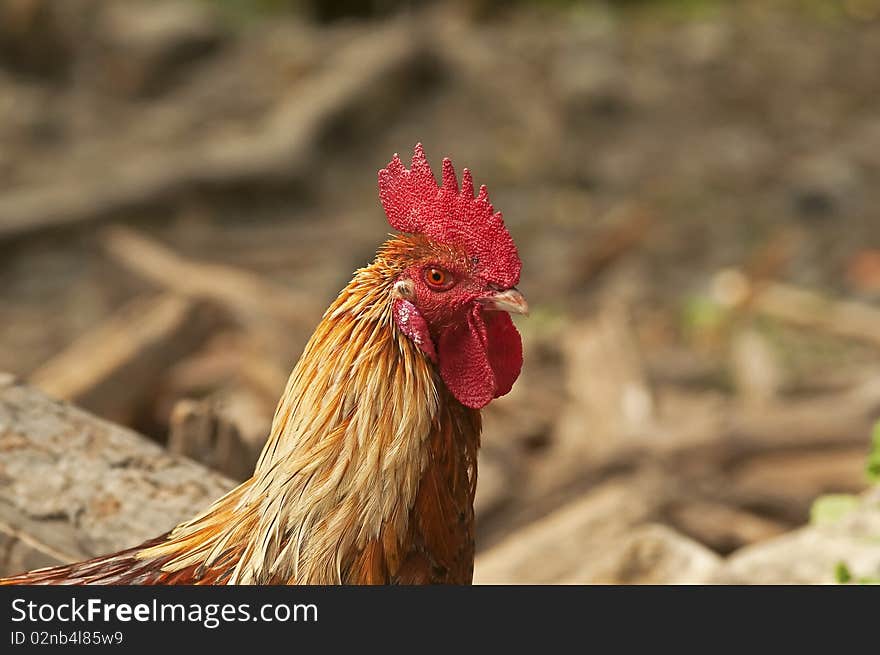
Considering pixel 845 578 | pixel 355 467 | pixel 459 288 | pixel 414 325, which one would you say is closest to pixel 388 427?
pixel 355 467


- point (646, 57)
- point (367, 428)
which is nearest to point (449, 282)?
point (367, 428)

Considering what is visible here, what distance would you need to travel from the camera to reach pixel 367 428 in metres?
2.39

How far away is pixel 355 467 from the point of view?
2.38 metres

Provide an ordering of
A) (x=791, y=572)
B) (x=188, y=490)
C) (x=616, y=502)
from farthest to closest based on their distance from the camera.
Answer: (x=616, y=502) → (x=791, y=572) → (x=188, y=490)

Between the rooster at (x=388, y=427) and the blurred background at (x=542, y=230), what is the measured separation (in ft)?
4.37

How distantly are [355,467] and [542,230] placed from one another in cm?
741

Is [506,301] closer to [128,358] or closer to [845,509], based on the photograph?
[845,509]

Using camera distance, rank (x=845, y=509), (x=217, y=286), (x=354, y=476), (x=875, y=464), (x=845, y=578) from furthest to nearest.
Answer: (x=217, y=286)
(x=845, y=509)
(x=875, y=464)
(x=845, y=578)
(x=354, y=476)

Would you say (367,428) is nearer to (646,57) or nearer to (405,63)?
(405,63)

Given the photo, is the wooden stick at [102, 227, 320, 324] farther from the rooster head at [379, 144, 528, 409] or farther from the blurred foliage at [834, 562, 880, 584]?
the rooster head at [379, 144, 528, 409]

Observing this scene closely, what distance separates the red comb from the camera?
8.03ft

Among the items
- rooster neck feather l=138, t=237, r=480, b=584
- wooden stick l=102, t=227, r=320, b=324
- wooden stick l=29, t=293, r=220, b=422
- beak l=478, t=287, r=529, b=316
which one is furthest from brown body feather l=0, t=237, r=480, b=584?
wooden stick l=102, t=227, r=320, b=324

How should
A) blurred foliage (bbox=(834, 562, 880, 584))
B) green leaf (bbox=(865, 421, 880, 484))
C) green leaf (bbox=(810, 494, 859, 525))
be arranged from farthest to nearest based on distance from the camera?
1. green leaf (bbox=(810, 494, 859, 525))
2. green leaf (bbox=(865, 421, 880, 484))
3. blurred foliage (bbox=(834, 562, 880, 584))
